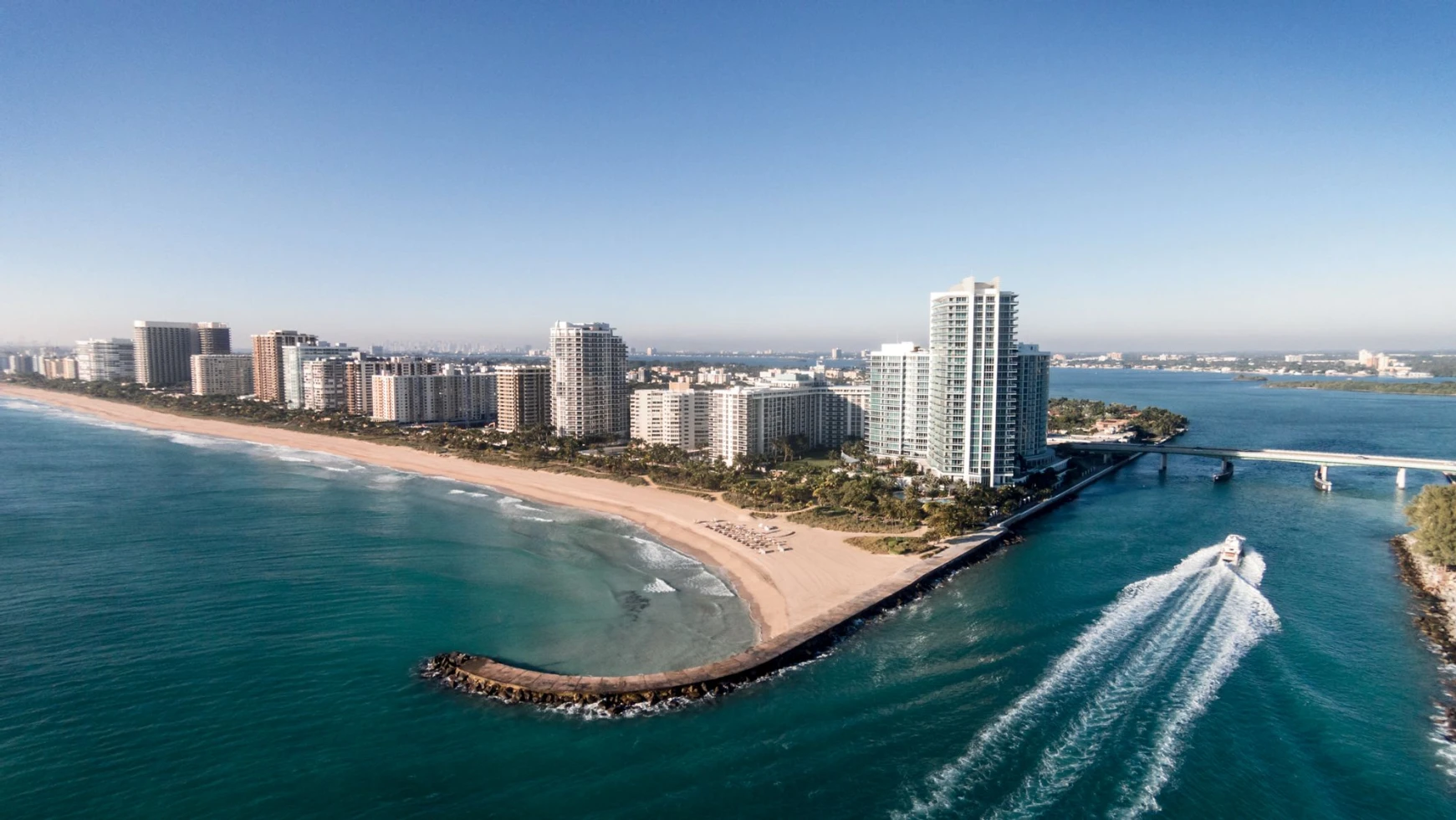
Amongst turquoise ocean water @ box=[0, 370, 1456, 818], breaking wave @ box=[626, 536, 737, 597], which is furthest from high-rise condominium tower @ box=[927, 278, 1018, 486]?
breaking wave @ box=[626, 536, 737, 597]

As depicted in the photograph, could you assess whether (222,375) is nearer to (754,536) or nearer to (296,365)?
(296,365)

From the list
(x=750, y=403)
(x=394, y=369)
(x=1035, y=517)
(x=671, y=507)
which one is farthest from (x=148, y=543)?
(x=394, y=369)

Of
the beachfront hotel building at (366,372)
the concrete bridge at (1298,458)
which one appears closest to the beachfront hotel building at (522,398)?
the beachfront hotel building at (366,372)

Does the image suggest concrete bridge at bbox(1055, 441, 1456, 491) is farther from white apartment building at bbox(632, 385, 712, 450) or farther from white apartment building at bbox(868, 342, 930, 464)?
white apartment building at bbox(632, 385, 712, 450)

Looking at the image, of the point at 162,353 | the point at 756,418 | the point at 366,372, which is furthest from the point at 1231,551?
the point at 162,353

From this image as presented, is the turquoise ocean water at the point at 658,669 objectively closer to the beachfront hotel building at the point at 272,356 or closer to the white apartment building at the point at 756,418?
the white apartment building at the point at 756,418

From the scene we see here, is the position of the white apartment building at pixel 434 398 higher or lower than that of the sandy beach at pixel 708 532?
higher
